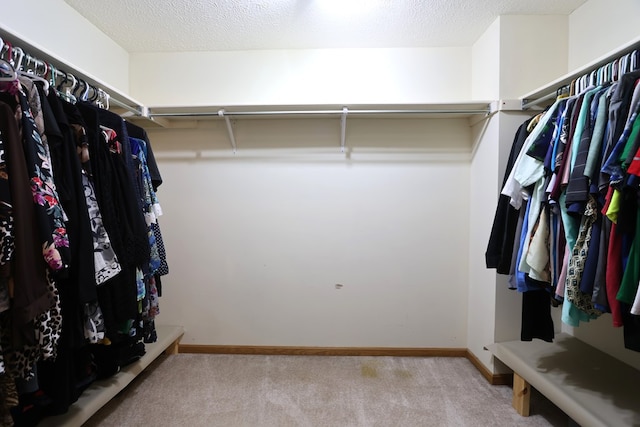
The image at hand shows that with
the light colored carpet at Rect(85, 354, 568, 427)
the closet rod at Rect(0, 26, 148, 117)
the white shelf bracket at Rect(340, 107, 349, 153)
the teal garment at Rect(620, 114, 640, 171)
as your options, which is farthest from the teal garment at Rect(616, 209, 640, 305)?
the closet rod at Rect(0, 26, 148, 117)

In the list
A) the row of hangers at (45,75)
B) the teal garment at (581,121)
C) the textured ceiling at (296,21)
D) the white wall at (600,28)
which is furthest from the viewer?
the textured ceiling at (296,21)

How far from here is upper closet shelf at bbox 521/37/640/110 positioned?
1109 mm

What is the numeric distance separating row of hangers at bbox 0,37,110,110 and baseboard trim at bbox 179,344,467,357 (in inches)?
68.0

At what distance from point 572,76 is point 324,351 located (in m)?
2.13

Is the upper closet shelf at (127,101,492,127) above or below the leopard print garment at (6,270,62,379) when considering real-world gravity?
above

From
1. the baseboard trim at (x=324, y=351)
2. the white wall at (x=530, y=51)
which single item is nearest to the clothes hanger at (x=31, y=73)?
the baseboard trim at (x=324, y=351)

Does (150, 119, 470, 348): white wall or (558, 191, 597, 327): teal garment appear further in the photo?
(150, 119, 470, 348): white wall

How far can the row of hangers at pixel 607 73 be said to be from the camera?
3.62 ft

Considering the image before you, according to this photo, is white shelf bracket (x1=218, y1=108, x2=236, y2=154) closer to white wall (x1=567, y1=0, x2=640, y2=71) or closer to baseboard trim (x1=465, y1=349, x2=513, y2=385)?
white wall (x1=567, y1=0, x2=640, y2=71)

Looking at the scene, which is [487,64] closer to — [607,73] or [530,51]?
[530,51]

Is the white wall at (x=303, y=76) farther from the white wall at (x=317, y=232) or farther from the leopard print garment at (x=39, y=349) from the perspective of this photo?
the leopard print garment at (x=39, y=349)

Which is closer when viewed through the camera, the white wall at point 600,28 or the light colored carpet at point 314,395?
the white wall at point 600,28

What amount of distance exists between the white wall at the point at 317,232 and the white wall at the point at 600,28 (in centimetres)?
69

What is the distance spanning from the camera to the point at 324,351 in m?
2.20
